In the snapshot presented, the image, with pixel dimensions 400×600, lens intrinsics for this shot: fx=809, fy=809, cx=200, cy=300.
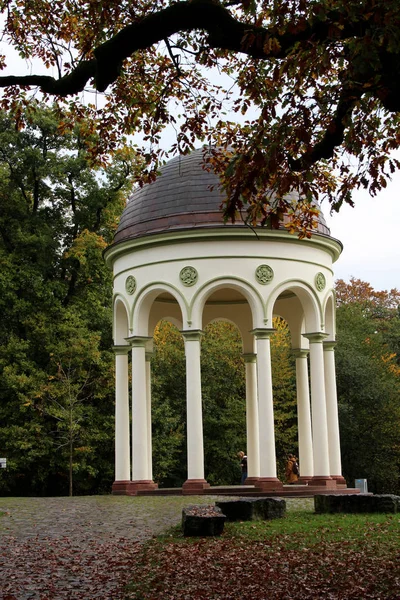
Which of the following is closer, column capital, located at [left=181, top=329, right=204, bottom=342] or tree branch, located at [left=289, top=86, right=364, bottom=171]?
tree branch, located at [left=289, top=86, right=364, bottom=171]

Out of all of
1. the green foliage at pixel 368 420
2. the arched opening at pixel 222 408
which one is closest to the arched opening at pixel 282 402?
the arched opening at pixel 222 408

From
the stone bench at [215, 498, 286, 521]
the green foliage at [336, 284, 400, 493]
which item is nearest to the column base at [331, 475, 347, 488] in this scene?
the stone bench at [215, 498, 286, 521]

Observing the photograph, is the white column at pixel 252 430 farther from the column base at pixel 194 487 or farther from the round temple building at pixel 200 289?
the column base at pixel 194 487

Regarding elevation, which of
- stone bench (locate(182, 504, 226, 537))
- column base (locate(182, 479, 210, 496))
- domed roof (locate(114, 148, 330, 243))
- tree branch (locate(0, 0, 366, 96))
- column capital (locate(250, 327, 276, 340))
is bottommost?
stone bench (locate(182, 504, 226, 537))

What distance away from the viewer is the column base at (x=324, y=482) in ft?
76.3

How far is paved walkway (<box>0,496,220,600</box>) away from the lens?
895 cm

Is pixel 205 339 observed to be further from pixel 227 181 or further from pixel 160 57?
pixel 227 181

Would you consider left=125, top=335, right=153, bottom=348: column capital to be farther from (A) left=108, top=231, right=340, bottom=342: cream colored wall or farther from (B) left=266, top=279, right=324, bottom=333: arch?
(B) left=266, top=279, right=324, bottom=333: arch

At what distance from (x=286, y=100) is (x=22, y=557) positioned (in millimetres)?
6967

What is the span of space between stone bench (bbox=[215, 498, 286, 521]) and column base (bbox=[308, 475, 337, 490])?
8112 mm

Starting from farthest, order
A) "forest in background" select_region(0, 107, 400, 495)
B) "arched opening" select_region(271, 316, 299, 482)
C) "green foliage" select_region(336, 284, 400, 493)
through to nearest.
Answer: "green foliage" select_region(336, 284, 400, 493), "arched opening" select_region(271, 316, 299, 482), "forest in background" select_region(0, 107, 400, 495)

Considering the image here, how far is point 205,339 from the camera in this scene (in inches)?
1636

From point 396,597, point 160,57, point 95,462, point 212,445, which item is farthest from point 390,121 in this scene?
point 212,445

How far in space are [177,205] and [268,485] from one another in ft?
27.5
